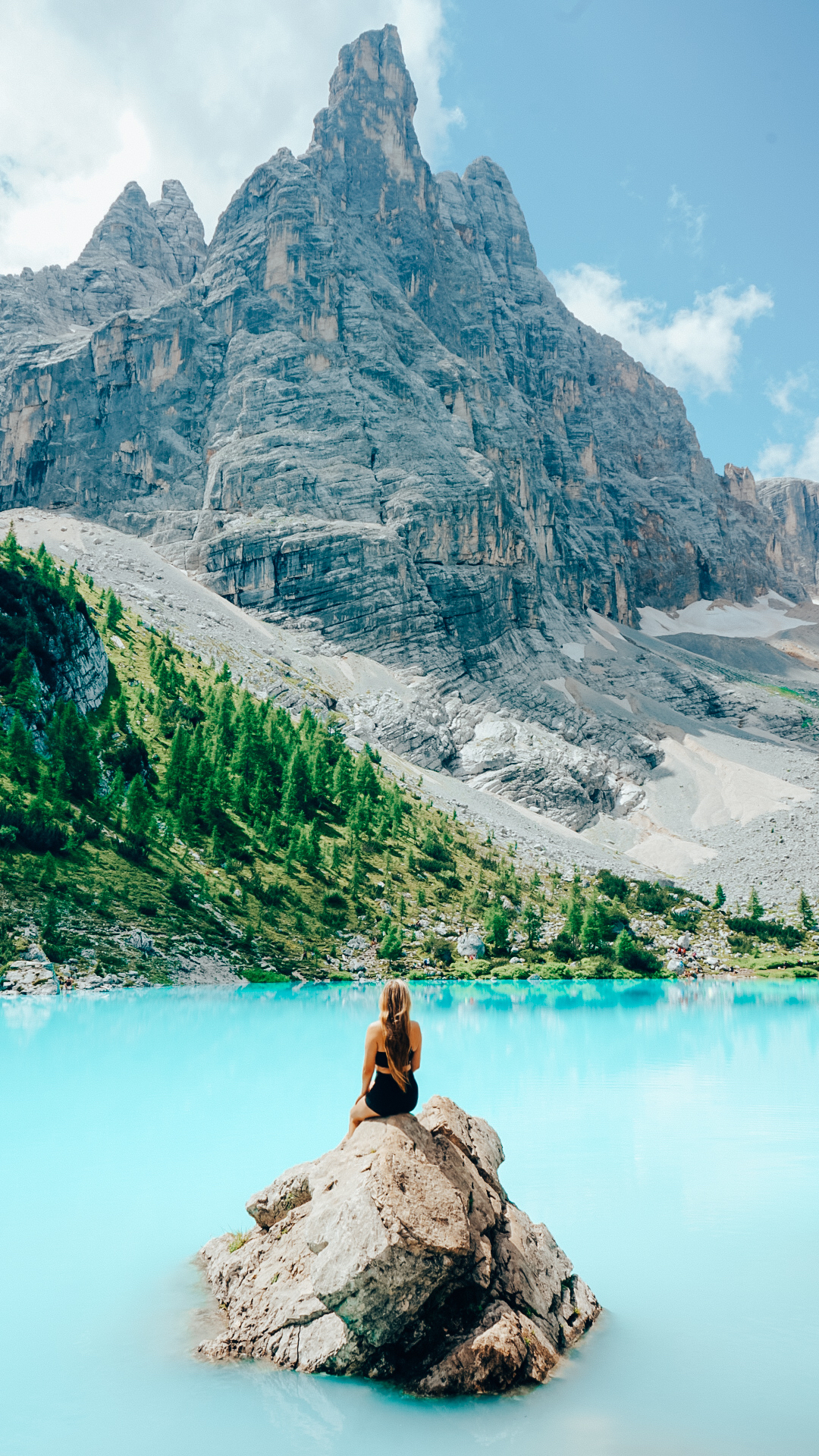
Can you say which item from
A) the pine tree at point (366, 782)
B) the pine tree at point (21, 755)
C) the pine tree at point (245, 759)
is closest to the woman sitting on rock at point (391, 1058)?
the pine tree at point (21, 755)

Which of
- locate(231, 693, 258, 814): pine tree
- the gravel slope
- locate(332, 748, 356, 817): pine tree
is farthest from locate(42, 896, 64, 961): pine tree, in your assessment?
the gravel slope

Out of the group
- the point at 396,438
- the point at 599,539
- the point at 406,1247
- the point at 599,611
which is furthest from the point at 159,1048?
the point at 599,539

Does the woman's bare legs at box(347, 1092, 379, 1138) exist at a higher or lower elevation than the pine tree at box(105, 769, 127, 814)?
lower

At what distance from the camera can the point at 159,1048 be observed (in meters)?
25.2

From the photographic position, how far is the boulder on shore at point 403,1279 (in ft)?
22.9

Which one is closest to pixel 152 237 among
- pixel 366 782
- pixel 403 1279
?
pixel 366 782

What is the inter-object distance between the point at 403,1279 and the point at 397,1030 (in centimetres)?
203

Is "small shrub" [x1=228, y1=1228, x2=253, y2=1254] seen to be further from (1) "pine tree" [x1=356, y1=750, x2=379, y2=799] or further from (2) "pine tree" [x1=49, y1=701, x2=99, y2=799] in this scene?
(1) "pine tree" [x1=356, y1=750, x2=379, y2=799]

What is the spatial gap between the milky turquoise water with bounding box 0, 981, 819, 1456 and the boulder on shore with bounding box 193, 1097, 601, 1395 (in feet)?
0.83

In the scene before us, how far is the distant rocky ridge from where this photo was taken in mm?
117312

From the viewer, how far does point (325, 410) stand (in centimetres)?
13188

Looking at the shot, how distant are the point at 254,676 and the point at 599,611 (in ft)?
338

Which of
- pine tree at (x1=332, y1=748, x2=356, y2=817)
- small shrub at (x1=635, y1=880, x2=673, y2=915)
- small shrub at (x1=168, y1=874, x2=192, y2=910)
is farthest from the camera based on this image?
pine tree at (x1=332, y1=748, x2=356, y2=817)

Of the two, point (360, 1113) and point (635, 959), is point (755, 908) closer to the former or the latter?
point (635, 959)
